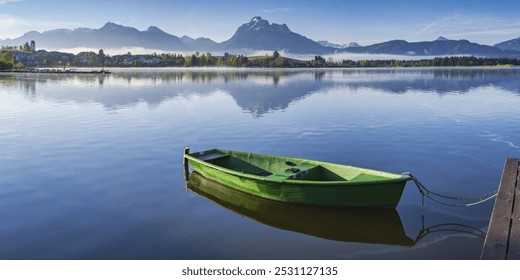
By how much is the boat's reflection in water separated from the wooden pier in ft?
10.7

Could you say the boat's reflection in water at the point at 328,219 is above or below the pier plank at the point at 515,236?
below

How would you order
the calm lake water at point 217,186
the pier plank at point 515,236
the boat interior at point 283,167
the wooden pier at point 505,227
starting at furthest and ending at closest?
the boat interior at point 283,167 → the calm lake water at point 217,186 → the wooden pier at point 505,227 → the pier plank at point 515,236

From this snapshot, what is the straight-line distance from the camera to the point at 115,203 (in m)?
21.3

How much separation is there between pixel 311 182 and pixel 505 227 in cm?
753

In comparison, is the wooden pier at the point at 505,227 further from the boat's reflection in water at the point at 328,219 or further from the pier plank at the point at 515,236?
A: the boat's reflection in water at the point at 328,219

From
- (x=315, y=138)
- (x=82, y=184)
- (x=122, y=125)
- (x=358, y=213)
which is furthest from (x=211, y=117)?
(x=358, y=213)

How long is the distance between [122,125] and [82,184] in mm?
22645

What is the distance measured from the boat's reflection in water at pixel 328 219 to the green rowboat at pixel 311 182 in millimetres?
366

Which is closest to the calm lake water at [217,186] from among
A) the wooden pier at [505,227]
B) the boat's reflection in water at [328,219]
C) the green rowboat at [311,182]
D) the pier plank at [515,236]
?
the boat's reflection in water at [328,219]

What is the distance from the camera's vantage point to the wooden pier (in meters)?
12.7

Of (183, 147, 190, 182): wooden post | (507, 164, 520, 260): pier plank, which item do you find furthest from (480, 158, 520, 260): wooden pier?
(183, 147, 190, 182): wooden post

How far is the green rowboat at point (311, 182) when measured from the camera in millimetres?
18766

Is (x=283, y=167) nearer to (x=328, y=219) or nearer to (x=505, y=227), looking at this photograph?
(x=328, y=219)

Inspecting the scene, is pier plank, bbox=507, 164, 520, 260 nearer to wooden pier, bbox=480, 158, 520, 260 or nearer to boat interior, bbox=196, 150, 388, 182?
wooden pier, bbox=480, 158, 520, 260
